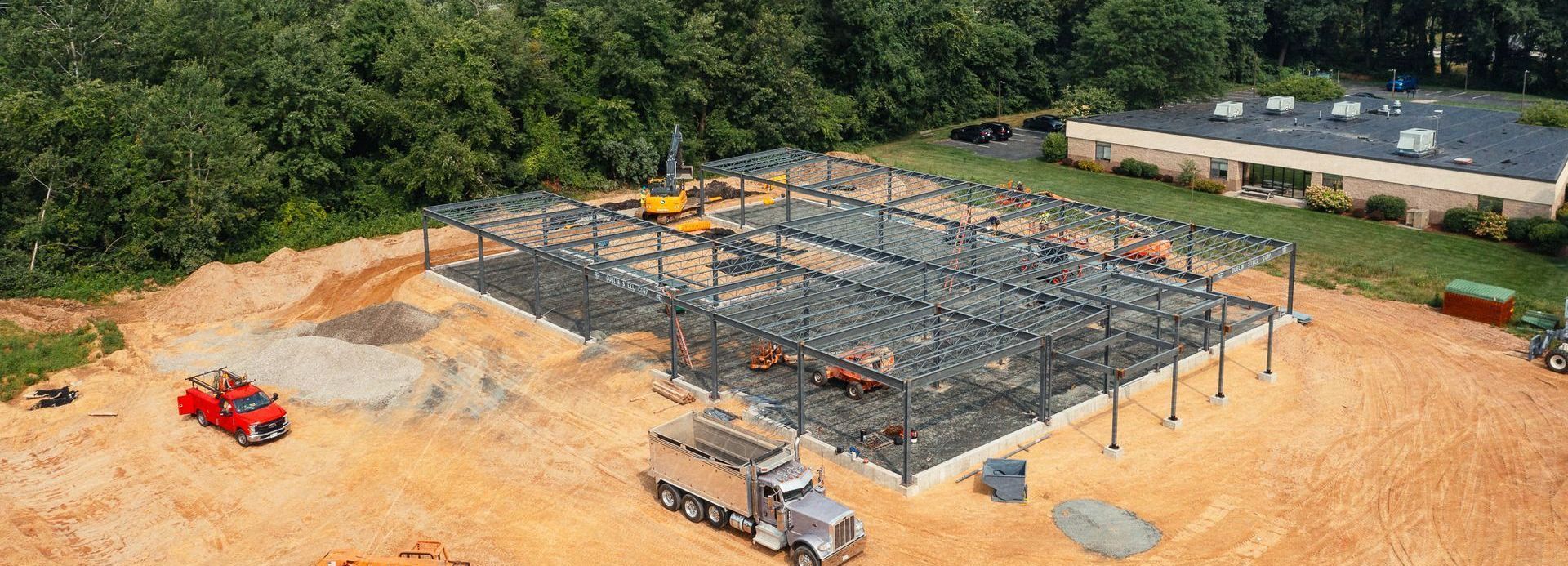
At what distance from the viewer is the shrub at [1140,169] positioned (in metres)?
67.4

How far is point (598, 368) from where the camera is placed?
4012cm

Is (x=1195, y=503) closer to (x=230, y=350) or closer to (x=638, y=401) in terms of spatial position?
(x=638, y=401)

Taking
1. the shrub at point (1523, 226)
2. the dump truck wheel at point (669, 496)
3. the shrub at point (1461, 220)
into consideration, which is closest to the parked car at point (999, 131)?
the shrub at point (1461, 220)

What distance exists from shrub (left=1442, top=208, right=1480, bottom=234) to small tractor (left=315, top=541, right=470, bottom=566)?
45577 millimetres

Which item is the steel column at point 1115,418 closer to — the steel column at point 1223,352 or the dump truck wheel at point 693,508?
the steel column at point 1223,352

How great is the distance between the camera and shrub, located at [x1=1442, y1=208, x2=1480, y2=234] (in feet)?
178

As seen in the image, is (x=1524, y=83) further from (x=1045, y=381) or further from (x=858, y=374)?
(x=858, y=374)

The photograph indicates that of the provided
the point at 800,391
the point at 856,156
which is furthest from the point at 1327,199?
the point at 800,391

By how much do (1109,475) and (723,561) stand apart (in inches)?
406

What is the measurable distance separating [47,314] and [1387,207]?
54807 mm

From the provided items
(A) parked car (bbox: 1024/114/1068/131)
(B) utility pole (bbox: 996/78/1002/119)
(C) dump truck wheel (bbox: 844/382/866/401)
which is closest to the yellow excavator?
(C) dump truck wheel (bbox: 844/382/866/401)

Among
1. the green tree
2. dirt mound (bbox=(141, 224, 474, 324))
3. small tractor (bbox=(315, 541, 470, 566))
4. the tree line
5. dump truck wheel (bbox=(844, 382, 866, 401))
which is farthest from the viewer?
the green tree

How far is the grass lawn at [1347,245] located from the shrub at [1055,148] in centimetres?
222

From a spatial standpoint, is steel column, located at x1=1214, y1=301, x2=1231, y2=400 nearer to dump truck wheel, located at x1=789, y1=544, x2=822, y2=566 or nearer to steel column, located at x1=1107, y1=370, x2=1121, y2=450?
steel column, located at x1=1107, y1=370, x2=1121, y2=450
